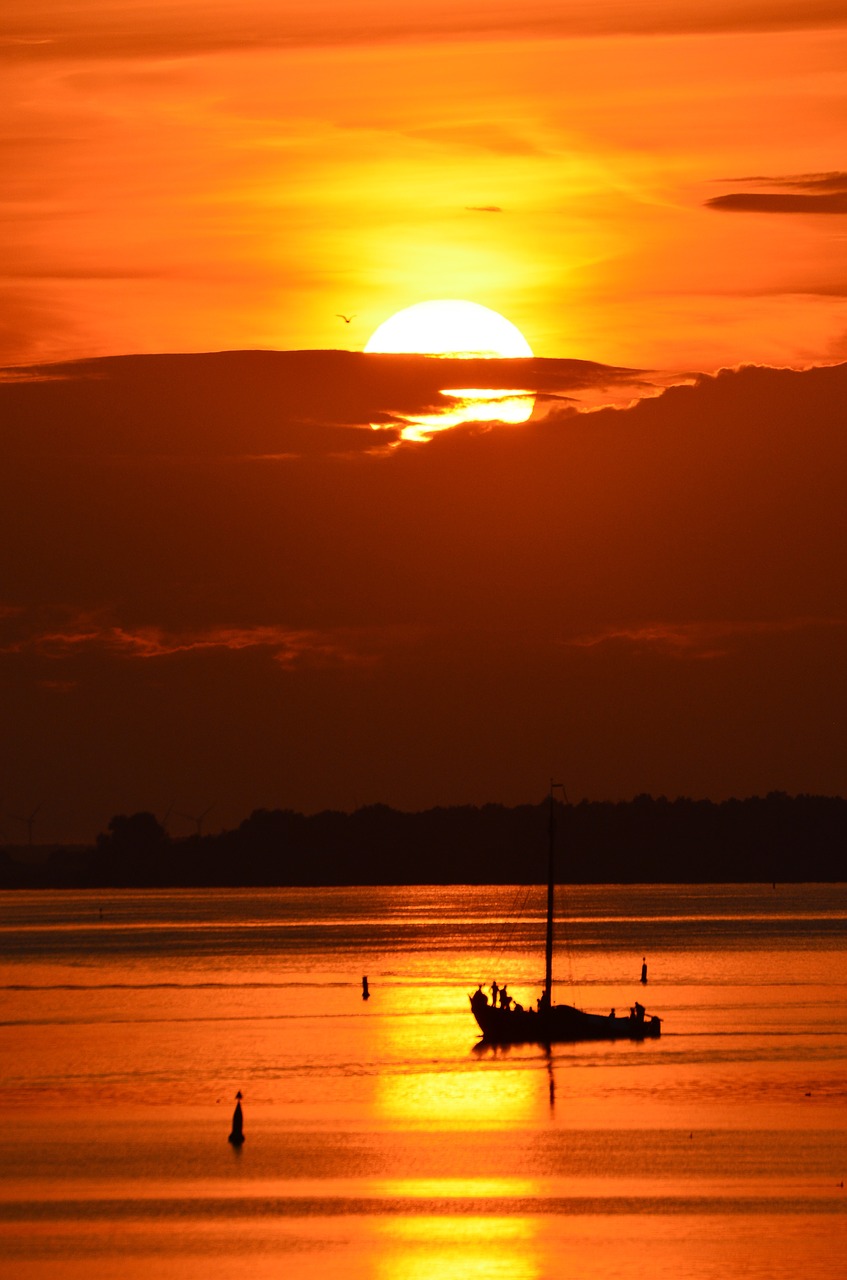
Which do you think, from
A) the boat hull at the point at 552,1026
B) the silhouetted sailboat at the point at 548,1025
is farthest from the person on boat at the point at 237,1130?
the boat hull at the point at 552,1026

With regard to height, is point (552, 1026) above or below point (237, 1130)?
above

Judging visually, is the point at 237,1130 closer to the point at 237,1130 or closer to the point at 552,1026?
the point at 237,1130

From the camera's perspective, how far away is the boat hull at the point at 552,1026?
112312 mm

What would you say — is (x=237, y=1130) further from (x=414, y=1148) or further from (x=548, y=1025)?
(x=548, y=1025)

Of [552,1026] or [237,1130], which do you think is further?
[552,1026]

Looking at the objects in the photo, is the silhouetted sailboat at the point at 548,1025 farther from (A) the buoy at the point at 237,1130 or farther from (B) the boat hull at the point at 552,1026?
(A) the buoy at the point at 237,1130

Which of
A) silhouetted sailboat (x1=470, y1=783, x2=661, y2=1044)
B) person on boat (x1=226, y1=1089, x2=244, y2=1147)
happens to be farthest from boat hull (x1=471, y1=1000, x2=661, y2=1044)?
person on boat (x1=226, y1=1089, x2=244, y2=1147)

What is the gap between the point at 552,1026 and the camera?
113 m

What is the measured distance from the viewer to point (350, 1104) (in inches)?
3546

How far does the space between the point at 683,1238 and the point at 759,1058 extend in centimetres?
4580

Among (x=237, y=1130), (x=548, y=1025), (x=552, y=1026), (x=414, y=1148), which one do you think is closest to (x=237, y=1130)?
(x=237, y=1130)

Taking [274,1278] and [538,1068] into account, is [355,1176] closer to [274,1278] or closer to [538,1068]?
[274,1278]

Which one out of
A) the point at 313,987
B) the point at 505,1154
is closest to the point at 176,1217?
the point at 505,1154

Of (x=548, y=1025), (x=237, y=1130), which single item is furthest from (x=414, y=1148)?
(x=548, y=1025)
